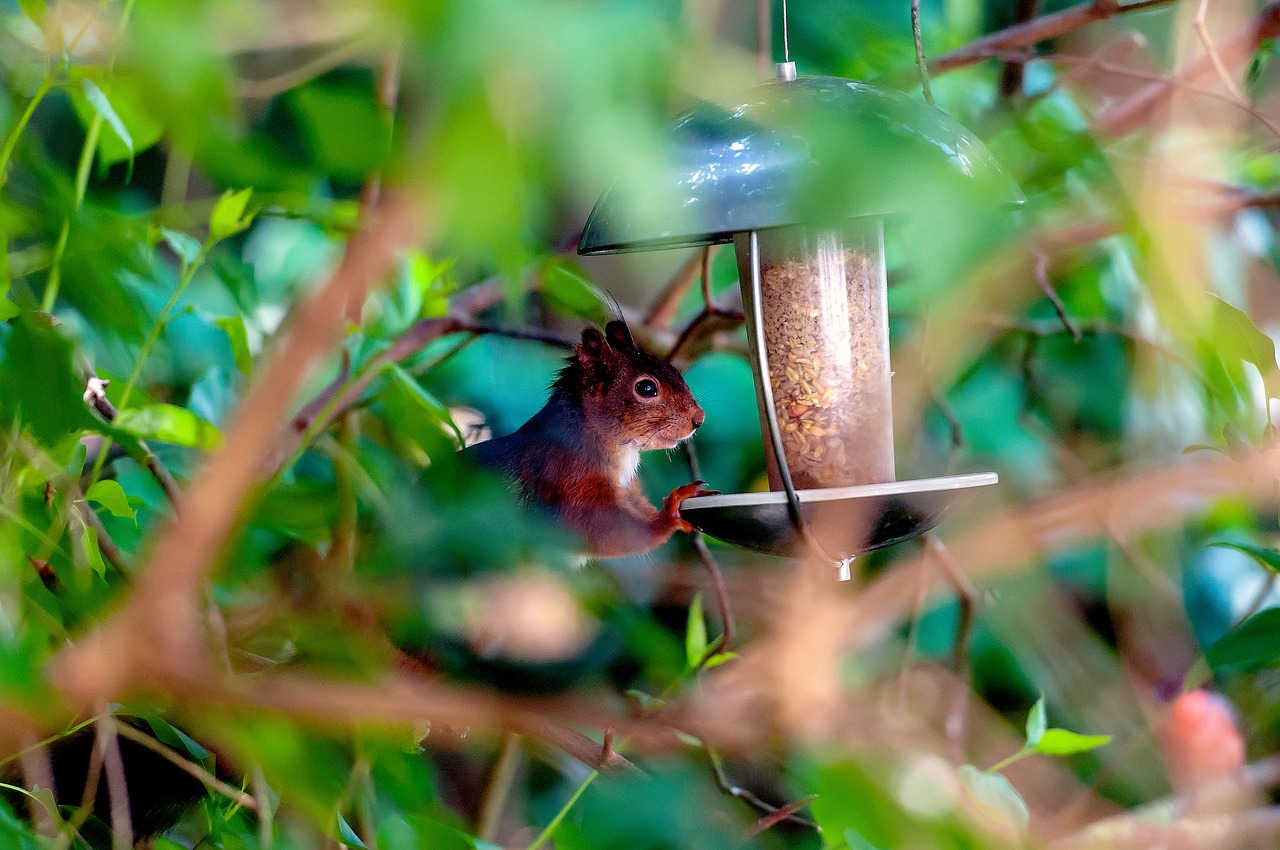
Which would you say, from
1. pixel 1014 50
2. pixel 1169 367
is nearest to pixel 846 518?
pixel 1014 50

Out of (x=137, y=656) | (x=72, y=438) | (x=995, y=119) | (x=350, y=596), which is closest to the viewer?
(x=137, y=656)

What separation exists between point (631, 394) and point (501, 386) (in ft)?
1.58

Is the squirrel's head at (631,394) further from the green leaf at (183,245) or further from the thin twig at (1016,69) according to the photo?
the thin twig at (1016,69)

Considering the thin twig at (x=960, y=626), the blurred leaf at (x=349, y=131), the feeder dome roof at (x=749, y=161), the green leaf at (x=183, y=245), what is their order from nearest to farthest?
the blurred leaf at (x=349, y=131), the feeder dome roof at (x=749, y=161), the green leaf at (x=183, y=245), the thin twig at (x=960, y=626)

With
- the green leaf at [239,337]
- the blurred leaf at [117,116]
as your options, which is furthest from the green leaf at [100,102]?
the green leaf at [239,337]

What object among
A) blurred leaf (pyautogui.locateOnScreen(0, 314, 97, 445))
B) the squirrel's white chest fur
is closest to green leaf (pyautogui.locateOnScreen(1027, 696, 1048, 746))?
the squirrel's white chest fur

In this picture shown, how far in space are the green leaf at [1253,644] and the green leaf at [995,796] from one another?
0.25m

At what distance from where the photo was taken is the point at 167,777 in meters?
1.32

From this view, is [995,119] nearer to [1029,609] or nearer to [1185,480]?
[1185,480]

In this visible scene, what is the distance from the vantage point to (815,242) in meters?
1.20

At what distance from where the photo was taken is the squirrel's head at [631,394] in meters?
1.35

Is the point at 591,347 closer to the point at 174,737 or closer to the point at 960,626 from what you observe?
the point at 174,737

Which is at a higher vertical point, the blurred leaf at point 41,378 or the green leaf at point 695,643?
the blurred leaf at point 41,378

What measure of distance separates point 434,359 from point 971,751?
4.11ft
